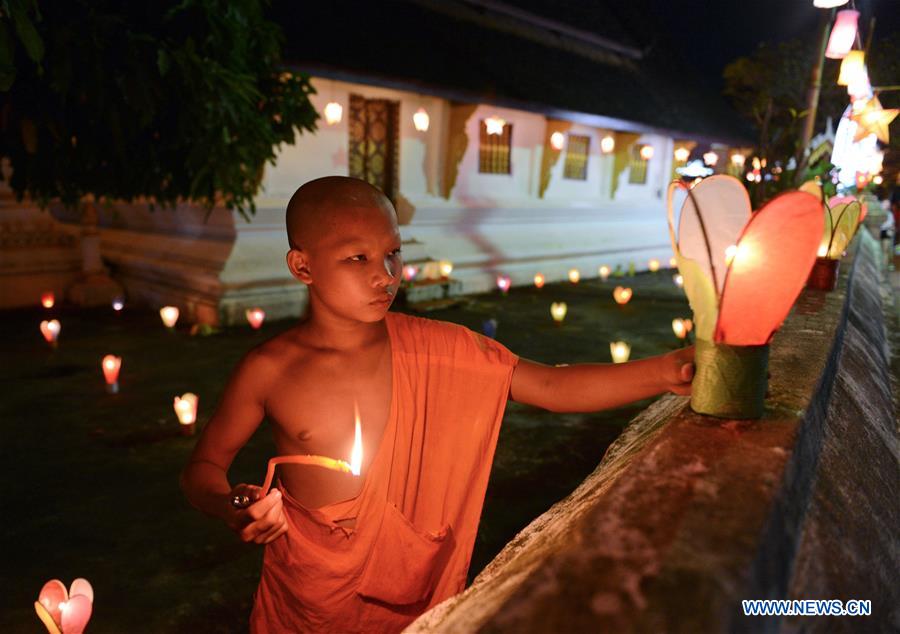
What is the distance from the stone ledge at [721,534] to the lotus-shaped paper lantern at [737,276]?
0.28ft

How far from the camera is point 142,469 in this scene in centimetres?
375

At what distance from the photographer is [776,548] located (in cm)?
92

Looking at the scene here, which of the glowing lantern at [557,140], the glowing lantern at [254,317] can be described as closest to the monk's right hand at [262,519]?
the glowing lantern at [254,317]

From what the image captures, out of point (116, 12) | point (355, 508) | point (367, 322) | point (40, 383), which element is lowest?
point (40, 383)

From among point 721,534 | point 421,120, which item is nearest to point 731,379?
point 721,534

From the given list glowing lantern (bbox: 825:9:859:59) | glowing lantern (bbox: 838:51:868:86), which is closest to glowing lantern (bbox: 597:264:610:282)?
glowing lantern (bbox: 825:9:859:59)

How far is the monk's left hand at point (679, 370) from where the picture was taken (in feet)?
4.54

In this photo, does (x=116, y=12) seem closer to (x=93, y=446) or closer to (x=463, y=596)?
(x=93, y=446)

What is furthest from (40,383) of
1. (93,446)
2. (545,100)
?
(545,100)

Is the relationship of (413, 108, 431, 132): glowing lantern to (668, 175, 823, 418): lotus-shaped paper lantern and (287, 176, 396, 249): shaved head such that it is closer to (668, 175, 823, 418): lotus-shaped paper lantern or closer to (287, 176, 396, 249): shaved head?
(287, 176, 396, 249): shaved head

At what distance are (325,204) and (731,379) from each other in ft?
3.25

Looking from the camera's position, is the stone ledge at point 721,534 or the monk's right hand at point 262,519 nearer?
the stone ledge at point 721,534

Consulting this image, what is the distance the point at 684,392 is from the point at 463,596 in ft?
2.19

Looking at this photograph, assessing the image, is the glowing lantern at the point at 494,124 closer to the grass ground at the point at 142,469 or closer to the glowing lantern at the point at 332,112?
the glowing lantern at the point at 332,112
